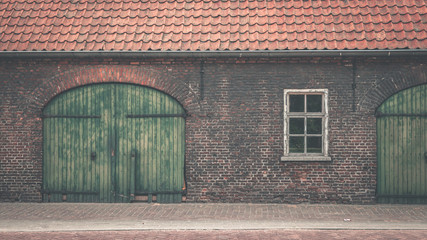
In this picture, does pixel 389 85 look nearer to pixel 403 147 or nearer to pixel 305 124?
pixel 403 147

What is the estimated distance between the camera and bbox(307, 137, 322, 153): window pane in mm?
10133

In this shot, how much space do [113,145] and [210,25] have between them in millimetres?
3533

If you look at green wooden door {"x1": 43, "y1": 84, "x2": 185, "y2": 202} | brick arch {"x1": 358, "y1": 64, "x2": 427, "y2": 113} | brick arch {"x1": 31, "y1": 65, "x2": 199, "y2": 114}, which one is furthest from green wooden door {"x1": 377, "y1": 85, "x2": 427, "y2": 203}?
green wooden door {"x1": 43, "y1": 84, "x2": 185, "y2": 202}

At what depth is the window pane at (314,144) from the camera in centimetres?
1013

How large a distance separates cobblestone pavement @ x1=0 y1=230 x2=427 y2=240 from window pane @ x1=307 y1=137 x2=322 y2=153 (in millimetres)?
2707

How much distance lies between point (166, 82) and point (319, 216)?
4.37 m

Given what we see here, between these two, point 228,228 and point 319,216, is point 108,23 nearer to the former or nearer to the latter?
point 228,228

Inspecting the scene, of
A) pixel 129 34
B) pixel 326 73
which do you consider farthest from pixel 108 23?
pixel 326 73

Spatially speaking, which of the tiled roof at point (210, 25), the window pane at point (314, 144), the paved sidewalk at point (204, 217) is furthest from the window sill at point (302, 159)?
the tiled roof at point (210, 25)

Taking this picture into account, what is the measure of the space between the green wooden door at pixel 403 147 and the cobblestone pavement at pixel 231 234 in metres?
2.32

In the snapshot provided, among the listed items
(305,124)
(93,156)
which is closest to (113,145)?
(93,156)

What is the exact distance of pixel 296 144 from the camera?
10.1 metres

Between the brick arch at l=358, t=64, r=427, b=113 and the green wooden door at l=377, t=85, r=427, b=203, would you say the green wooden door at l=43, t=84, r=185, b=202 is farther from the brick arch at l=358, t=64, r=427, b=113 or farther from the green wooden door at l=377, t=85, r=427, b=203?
the green wooden door at l=377, t=85, r=427, b=203

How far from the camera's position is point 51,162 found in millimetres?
10250
